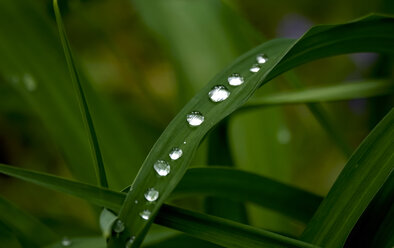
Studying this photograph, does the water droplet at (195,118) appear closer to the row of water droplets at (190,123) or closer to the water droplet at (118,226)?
the row of water droplets at (190,123)

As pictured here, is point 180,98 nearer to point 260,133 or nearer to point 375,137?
point 260,133

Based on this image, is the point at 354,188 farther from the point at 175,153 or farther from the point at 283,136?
the point at 283,136

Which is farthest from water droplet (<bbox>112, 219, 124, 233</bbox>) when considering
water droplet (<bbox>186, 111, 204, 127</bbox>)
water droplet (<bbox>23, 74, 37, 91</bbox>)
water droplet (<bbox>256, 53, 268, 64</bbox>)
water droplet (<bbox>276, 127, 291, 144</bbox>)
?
water droplet (<bbox>276, 127, 291, 144</bbox>)

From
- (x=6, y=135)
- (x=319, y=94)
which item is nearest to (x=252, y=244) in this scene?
(x=319, y=94)

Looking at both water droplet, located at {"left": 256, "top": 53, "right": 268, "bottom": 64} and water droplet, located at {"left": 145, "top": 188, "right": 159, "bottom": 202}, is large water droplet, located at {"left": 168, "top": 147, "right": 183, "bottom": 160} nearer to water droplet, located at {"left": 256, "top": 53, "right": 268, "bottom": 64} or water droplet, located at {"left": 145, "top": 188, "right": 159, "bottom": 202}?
water droplet, located at {"left": 145, "top": 188, "right": 159, "bottom": 202}

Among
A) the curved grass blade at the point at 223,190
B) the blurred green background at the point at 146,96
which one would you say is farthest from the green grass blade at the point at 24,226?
the curved grass blade at the point at 223,190

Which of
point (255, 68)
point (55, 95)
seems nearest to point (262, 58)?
point (255, 68)
